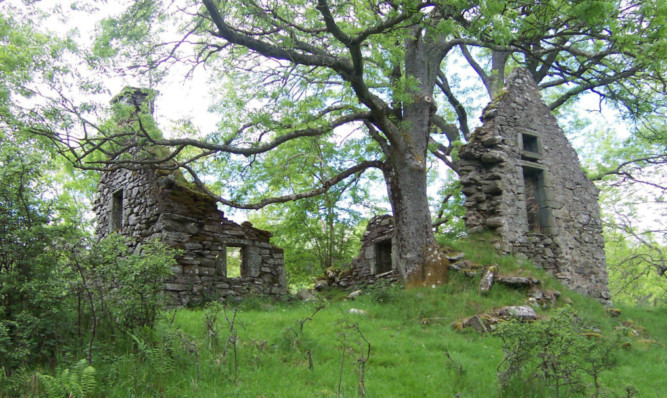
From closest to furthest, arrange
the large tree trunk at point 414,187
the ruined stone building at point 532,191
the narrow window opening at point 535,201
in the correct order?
the large tree trunk at point 414,187 < the ruined stone building at point 532,191 < the narrow window opening at point 535,201

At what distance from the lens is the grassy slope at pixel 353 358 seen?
15.3 feet

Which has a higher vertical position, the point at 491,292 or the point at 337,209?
the point at 337,209

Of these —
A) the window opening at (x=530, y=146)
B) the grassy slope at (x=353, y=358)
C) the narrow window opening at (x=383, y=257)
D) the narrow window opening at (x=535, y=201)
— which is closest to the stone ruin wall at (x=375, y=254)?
the narrow window opening at (x=383, y=257)

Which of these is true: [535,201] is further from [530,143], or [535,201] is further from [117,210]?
[117,210]

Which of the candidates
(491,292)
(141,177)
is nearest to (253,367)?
(491,292)

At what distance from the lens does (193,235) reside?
1084 centimetres

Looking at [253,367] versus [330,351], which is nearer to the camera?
[253,367]

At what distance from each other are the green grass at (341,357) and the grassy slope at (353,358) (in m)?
0.01

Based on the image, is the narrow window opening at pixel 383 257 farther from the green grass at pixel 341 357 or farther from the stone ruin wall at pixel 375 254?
the green grass at pixel 341 357

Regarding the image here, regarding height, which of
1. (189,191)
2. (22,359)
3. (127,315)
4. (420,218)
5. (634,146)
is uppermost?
(634,146)

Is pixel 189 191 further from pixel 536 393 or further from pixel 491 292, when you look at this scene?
pixel 536 393

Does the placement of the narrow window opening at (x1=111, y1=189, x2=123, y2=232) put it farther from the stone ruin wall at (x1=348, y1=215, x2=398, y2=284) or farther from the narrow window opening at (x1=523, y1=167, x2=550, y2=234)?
the narrow window opening at (x1=523, y1=167, x2=550, y2=234)

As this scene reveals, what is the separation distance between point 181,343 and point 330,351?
195cm

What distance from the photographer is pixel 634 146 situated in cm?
1875
